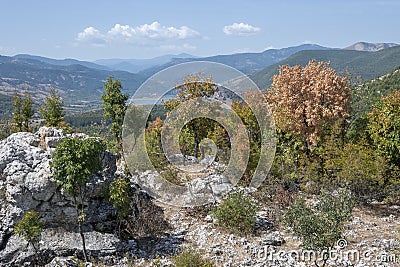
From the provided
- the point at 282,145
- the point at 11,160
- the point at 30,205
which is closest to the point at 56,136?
the point at 11,160

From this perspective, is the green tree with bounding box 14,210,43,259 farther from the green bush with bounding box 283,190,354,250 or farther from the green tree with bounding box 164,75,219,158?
the green tree with bounding box 164,75,219,158

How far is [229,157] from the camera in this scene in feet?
96.4

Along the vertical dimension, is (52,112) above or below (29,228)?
above

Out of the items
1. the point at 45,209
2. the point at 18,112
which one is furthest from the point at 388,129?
the point at 18,112

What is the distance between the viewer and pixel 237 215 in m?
21.9

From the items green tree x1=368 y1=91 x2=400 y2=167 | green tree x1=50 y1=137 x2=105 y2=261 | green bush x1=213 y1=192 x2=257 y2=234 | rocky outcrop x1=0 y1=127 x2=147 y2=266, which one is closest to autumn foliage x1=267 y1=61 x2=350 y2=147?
green tree x1=368 y1=91 x2=400 y2=167

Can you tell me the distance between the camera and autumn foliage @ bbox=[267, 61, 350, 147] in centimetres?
2691

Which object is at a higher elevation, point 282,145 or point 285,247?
point 282,145

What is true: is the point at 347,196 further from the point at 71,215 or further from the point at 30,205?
the point at 30,205

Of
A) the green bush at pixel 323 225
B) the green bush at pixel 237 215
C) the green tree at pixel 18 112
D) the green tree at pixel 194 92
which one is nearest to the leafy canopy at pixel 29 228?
the green bush at pixel 237 215

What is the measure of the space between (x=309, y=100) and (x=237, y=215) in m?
11.3

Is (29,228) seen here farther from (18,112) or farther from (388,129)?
(18,112)

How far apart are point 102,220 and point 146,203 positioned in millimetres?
3826

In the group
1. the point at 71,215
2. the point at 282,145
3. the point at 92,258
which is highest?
the point at 282,145
